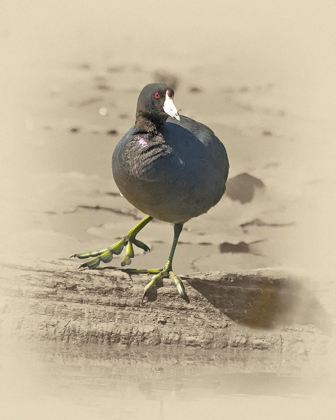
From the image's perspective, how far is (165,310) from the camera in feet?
25.2

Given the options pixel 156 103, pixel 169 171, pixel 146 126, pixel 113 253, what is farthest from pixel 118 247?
pixel 156 103

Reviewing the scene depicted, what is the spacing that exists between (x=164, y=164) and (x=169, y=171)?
0.07 meters

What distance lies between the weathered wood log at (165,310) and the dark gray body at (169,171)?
71 centimetres

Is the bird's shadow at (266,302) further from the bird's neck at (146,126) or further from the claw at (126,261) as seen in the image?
the bird's neck at (146,126)

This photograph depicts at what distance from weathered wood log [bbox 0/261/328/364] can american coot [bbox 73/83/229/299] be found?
23cm

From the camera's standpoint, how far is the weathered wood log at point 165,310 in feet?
24.7

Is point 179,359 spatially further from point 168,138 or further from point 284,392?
point 168,138

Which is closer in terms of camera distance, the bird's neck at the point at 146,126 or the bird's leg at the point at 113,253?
the bird's neck at the point at 146,126

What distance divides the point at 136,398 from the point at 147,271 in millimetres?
1507

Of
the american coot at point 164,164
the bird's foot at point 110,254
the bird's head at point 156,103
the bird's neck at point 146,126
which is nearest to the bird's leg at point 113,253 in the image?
the bird's foot at point 110,254

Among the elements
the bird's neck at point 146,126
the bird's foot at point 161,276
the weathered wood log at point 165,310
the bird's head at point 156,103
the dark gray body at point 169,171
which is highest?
the bird's head at point 156,103

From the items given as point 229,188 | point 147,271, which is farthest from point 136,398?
point 229,188

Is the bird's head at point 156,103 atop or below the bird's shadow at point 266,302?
atop

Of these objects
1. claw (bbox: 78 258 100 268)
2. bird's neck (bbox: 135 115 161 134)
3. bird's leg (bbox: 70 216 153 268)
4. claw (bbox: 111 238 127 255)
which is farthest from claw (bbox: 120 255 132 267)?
bird's neck (bbox: 135 115 161 134)
